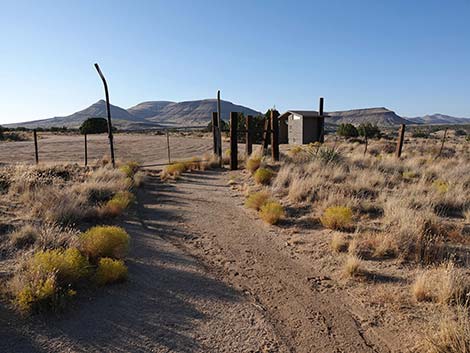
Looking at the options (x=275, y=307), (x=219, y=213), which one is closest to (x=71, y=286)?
(x=275, y=307)

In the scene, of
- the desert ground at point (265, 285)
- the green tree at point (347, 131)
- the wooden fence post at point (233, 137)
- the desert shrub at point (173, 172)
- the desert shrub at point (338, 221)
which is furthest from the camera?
the green tree at point (347, 131)

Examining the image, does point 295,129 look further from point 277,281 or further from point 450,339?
point 450,339

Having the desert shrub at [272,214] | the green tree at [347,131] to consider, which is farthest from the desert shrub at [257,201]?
the green tree at [347,131]

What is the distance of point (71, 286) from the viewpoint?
15.2 feet

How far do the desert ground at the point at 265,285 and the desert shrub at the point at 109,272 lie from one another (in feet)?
0.35

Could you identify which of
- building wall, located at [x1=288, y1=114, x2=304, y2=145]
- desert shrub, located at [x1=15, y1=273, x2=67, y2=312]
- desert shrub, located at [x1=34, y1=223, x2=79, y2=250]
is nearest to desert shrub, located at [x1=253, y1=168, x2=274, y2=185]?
desert shrub, located at [x1=34, y1=223, x2=79, y2=250]

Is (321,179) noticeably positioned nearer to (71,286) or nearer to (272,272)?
(272,272)

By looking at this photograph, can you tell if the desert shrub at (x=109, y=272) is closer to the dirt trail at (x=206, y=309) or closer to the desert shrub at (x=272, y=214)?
the dirt trail at (x=206, y=309)

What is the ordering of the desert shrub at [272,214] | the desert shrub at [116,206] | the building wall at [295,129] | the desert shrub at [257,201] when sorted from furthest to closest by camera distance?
the building wall at [295,129], the desert shrub at [257,201], the desert shrub at [116,206], the desert shrub at [272,214]

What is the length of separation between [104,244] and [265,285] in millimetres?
2550

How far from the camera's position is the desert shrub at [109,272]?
488 cm

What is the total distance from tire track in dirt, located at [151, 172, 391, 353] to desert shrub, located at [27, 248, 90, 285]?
202 cm

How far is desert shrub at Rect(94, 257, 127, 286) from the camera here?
4875mm

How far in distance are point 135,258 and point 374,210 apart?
5.59 metres
